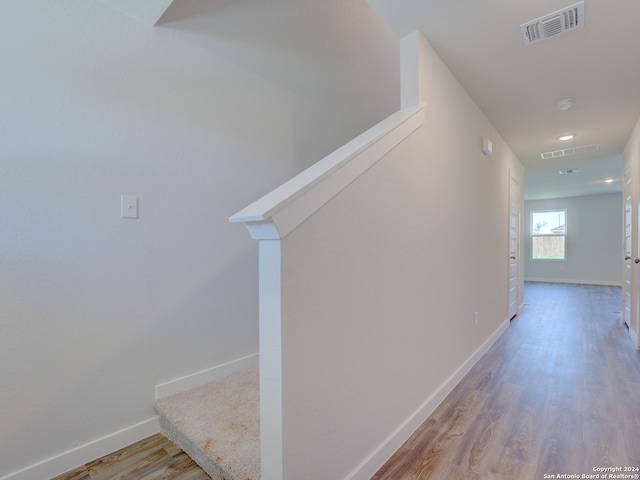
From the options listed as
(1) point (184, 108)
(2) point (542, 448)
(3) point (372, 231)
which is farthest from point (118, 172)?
(2) point (542, 448)

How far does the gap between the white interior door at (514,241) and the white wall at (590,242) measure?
14.5ft

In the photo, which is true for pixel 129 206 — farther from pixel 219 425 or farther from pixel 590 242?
pixel 590 242

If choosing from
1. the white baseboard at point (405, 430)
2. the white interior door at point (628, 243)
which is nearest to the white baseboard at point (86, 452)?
the white baseboard at point (405, 430)

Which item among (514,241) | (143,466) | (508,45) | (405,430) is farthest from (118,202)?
(514,241)

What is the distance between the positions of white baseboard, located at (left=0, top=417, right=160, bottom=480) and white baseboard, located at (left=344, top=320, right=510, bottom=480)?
1105mm

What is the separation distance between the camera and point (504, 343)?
3293 mm

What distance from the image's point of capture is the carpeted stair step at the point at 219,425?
1303 mm

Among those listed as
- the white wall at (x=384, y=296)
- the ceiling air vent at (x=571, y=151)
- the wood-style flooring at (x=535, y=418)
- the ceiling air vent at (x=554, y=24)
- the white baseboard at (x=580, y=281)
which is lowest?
the white baseboard at (x=580, y=281)

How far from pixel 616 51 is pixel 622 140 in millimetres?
2416

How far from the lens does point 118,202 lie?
1.62 metres

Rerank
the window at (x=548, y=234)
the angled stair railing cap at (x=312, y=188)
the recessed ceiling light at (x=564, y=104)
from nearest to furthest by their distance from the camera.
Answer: the angled stair railing cap at (x=312, y=188), the recessed ceiling light at (x=564, y=104), the window at (x=548, y=234)

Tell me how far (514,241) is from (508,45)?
299 centimetres

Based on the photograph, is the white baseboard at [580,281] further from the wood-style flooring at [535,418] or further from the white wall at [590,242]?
the wood-style flooring at [535,418]

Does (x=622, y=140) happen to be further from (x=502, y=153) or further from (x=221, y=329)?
(x=221, y=329)
